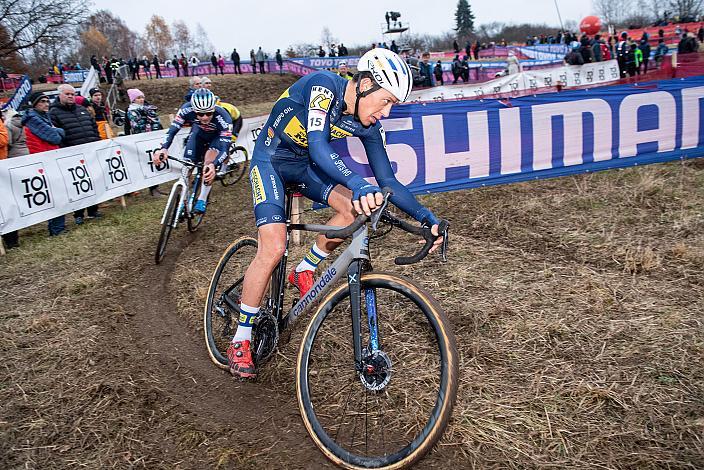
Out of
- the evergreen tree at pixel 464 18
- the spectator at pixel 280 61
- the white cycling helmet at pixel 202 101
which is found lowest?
the white cycling helmet at pixel 202 101

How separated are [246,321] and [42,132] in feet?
25.8

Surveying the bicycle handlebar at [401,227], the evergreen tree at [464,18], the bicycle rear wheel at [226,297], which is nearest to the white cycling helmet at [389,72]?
the bicycle handlebar at [401,227]

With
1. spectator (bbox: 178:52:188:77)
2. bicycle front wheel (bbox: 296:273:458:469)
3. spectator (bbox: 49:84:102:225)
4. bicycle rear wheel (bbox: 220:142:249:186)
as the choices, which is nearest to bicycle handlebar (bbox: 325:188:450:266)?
bicycle front wheel (bbox: 296:273:458:469)

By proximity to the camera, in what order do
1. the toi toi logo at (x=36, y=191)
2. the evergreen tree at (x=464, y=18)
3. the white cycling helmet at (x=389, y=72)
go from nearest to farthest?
the white cycling helmet at (x=389, y=72), the toi toi logo at (x=36, y=191), the evergreen tree at (x=464, y=18)

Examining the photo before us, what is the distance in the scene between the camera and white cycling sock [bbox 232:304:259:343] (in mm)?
3785

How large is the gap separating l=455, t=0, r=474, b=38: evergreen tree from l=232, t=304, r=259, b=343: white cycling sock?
117 metres

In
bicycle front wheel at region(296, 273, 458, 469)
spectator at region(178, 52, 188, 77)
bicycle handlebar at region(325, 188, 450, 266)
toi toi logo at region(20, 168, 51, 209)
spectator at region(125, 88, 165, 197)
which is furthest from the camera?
spectator at region(178, 52, 188, 77)

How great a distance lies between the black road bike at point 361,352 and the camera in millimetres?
2846

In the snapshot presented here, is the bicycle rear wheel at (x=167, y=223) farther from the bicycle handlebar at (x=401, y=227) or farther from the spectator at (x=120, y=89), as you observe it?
the spectator at (x=120, y=89)

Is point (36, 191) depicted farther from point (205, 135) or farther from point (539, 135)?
point (539, 135)

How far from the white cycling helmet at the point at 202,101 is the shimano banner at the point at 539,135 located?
2128 mm

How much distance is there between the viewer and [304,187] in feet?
13.7

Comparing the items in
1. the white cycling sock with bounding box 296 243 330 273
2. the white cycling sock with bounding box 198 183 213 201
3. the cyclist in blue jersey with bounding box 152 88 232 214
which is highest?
the cyclist in blue jersey with bounding box 152 88 232 214

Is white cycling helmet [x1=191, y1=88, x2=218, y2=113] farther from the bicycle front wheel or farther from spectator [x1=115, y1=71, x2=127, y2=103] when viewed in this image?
spectator [x1=115, y1=71, x2=127, y2=103]
